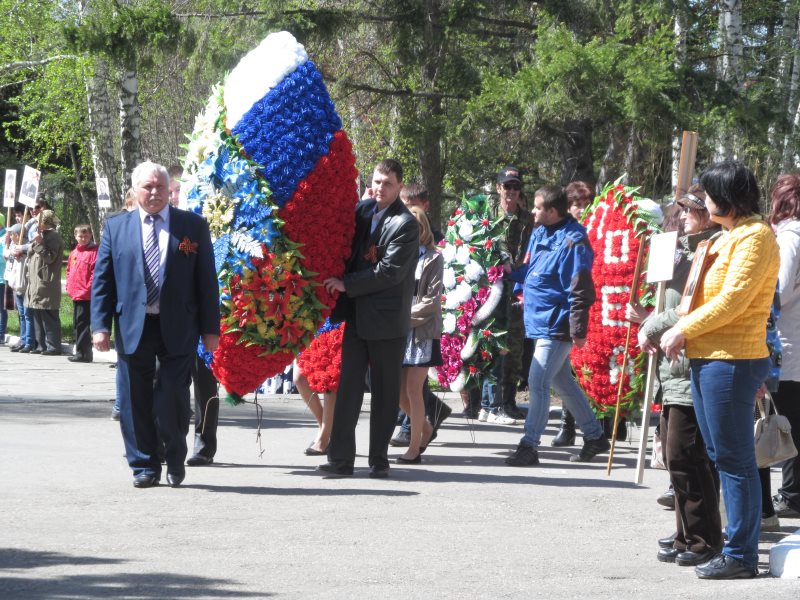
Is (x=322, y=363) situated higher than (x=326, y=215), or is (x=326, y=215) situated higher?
(x=326, y=215)

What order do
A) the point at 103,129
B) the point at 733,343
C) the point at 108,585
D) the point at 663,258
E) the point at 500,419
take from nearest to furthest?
the point at 108,585
the point at 733,343
the point at 663,258
the point at 500,419
the point at 103,129

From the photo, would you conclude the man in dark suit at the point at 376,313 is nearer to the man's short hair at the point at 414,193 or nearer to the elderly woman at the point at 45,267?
the man's short hair at the point at 414,193

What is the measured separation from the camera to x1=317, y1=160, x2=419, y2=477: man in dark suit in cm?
848

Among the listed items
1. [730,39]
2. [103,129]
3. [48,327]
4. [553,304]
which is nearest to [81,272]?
[48,327]

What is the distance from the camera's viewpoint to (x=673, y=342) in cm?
585

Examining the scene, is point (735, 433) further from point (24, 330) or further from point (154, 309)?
point (24, 330)

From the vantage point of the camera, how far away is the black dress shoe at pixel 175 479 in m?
8.01

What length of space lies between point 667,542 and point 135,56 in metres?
10.7

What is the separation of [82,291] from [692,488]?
483 inches

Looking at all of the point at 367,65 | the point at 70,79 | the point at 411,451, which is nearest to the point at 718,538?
the point at 411,451

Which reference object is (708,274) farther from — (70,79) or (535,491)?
(70,79)

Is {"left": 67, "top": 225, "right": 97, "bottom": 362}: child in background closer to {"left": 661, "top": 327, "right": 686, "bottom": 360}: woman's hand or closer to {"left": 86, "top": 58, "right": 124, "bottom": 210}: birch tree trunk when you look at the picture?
{"left": 86, "top": 58, "right": 124, "bottom": 210}: birch tree trunk

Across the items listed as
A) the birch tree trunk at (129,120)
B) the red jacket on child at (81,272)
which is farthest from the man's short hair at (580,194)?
the birch tree trunk at (129,120)

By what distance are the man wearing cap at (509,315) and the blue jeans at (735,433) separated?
16.5 feet
